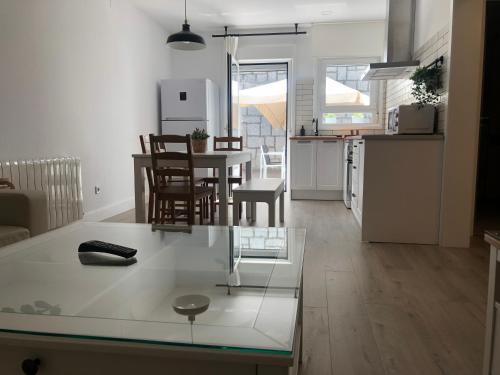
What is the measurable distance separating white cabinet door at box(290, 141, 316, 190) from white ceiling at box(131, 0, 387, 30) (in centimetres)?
188

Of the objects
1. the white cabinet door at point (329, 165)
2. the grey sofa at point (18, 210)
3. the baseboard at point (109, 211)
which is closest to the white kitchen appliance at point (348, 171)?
the white cabinet door at point (329, 165)

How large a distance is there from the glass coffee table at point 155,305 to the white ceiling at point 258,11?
14.7 feet

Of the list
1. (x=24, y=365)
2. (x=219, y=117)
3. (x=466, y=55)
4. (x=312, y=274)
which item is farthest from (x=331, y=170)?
(x=24, y=365)

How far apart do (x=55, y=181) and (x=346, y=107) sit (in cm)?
458

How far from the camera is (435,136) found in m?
3.46

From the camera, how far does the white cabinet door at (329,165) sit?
590 cm

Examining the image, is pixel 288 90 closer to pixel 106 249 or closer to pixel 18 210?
pixel 18 210

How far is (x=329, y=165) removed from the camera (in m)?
5.95

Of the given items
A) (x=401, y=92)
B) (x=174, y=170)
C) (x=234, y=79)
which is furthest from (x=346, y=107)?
(x=174, y=170)

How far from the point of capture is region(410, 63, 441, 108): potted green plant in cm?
360

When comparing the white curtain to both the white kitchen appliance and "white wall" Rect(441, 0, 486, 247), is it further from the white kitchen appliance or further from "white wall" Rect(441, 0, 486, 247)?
"white wall" Rect(441, 0, 486, 247)

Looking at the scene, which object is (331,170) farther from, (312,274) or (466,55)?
(312,274)

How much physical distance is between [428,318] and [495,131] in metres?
4.98

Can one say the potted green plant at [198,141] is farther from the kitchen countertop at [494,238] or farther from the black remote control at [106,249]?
the kitchen countertop at [494,238]
